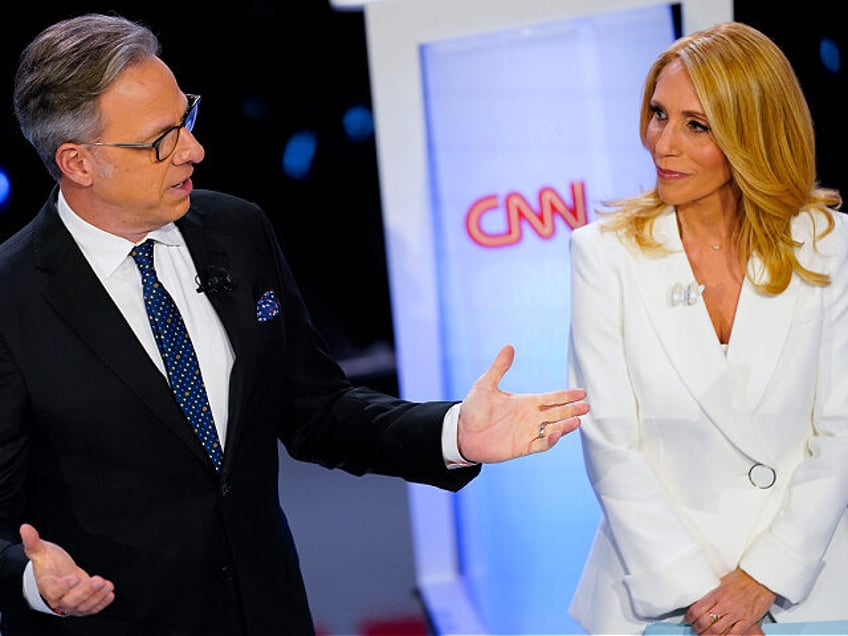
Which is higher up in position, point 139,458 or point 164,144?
point 164,144

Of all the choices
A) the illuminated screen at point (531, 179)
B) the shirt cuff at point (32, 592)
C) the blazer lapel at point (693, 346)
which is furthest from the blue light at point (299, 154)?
the shirt cuff at point (32, 592)

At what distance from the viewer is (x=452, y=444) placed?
2.22 meters

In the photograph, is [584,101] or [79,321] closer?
[79,321]

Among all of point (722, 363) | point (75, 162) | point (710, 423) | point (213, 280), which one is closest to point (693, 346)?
point (722, 363)

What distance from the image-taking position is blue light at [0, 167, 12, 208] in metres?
4.04

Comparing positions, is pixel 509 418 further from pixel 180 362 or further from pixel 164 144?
pixel 164 144

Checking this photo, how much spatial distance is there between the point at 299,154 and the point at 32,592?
2409 mm

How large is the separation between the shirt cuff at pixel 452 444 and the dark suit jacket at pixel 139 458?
0.05 feet

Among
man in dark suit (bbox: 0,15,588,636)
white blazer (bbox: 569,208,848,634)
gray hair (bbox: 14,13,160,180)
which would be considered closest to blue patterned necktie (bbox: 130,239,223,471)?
man in dark suit (bbox: 0,15,588,636)

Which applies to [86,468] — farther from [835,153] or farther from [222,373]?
[835,153]

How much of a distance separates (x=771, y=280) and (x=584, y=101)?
1.28 meters

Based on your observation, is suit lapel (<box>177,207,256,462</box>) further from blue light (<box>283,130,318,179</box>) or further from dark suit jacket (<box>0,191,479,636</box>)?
blue light (<box>283,130,318,179</box>)

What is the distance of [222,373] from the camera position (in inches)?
88.3

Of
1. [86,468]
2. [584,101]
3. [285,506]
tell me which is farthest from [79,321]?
[285,506]
